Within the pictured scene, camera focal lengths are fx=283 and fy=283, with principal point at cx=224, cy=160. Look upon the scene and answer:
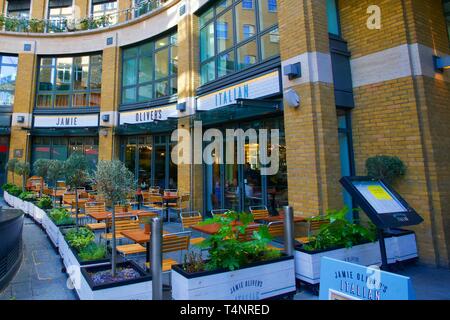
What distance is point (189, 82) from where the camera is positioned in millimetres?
11234

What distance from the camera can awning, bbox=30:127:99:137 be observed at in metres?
15.8

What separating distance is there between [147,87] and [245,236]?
11.0 metres

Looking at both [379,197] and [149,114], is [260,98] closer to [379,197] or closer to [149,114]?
[379,197]

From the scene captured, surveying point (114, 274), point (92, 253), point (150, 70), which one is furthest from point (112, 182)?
point (150, 70)

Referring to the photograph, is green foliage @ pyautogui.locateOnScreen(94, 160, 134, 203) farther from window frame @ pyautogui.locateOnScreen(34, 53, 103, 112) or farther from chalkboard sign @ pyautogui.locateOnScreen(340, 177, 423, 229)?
window frame @ pyautogui.locateOnScreen(34, 53, 103, 112)

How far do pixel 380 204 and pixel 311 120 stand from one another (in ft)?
8.69

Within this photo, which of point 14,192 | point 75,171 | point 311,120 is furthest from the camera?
point 14,192

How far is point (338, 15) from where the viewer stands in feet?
24.2

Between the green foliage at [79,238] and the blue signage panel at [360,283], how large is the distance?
13.5 feet

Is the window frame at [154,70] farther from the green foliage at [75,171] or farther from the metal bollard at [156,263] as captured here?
the metal bollard at [156,263]

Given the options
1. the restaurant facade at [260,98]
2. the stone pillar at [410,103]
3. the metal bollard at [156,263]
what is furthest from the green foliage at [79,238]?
the stone pillar at [410,103]
